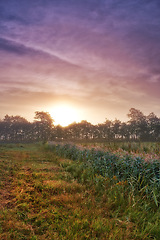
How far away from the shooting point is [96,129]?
181ft

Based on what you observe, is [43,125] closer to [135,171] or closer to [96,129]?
[96,129]

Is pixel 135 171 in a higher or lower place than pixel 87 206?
higher

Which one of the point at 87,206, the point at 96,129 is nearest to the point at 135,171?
the point at 87,206

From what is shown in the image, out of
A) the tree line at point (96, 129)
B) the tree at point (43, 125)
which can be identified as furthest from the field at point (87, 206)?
the tree at point (43, 125)

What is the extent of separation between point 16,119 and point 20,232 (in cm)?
7263

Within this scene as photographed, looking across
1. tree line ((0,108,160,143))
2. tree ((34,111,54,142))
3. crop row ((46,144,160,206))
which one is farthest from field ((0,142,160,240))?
tree ((34,111,54,142))

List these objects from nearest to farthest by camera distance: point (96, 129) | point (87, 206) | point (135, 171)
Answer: point (87, 206) → point (135, 171) → point (96, 129)

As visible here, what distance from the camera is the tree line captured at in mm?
52938

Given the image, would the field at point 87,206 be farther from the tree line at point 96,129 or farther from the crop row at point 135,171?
the tree line at point 96,129

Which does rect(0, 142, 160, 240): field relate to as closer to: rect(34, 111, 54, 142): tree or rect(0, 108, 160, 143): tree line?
rect(0, 108, 160, 143): tree line

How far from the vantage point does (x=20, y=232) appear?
3.22 metres

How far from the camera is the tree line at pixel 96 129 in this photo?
5294 cm

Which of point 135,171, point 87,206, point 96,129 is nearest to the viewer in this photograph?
point 87,206

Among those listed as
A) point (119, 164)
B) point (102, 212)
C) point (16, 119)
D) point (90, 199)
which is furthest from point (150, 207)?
point (16, 119)
